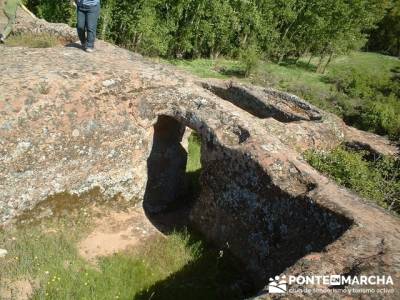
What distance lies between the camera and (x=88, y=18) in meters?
9.67

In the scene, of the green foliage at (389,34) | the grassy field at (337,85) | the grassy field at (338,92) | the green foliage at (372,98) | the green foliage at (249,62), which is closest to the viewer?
the grassy field at (338,92)

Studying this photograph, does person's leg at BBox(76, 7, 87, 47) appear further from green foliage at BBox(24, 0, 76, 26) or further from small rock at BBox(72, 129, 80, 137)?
green foliage at BBox(24, 0, 76, 26)

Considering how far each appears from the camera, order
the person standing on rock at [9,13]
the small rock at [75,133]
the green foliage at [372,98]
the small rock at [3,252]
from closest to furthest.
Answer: the small rock at [3,252]
the small rock at [75,133]
the person standing on rock at [9,13]
the green foliage at [372,98]

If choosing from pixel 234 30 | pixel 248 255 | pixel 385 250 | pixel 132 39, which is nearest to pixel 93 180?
pixel 248 255

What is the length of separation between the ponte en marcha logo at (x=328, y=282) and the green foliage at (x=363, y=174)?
413 centimetres

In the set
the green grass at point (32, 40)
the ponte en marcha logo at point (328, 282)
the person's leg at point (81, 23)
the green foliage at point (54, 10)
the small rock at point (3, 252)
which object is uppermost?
the person's leg at point (81, 23)

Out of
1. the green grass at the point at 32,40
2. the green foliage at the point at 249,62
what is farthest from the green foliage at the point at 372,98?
the green grass at the point at 32,40

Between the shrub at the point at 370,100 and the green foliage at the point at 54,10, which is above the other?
the green foliage at the point at 54,10

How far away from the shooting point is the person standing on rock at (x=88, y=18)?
952 centimetres

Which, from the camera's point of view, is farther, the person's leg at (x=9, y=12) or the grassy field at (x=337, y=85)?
the grassy field at (x=337, y=85)

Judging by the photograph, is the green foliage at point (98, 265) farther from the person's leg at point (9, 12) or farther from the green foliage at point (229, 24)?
the green foliage at point (229, 24)

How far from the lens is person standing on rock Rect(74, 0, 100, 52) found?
9523 mm

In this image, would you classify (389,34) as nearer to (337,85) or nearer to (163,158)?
(337,85)

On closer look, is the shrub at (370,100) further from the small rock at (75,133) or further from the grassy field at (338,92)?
the small rock at (75,133)
